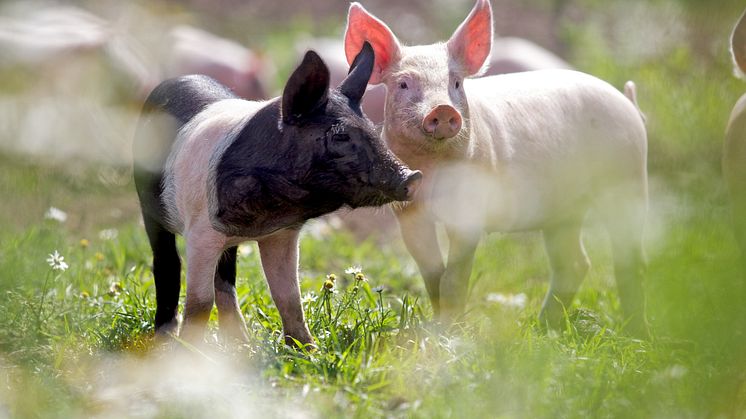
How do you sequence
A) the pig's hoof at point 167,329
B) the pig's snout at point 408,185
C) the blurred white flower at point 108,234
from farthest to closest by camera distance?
the blurred white flower at point 108,234
the pig's hoof at point 167,329
the pig's snout at point 408,185

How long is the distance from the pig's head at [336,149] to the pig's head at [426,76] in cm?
52

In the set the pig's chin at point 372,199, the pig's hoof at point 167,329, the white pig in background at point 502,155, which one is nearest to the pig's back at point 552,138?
the white pig in background at point 502,155

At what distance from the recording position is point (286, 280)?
3869 mm

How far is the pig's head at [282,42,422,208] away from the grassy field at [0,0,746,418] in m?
0.58

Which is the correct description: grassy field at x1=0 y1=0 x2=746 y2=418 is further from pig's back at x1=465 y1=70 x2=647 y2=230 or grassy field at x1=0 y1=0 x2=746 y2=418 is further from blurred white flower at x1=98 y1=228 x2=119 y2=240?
pig's back at x1=465 y1=70 x2=647 y2=230

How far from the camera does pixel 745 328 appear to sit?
2.30 metres

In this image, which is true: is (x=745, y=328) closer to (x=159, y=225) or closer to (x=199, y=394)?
(x=199, y=394)

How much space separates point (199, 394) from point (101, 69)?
222 inches

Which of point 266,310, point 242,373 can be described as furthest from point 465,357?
point 266,310

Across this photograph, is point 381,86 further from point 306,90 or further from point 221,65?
point 306,90

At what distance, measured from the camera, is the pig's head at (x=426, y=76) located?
4.00 metres

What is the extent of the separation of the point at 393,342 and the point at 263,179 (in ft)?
2.61

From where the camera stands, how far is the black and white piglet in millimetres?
3479

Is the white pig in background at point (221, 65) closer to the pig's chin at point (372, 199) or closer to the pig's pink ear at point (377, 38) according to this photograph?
the pig's pink ear at point (377, 38)
